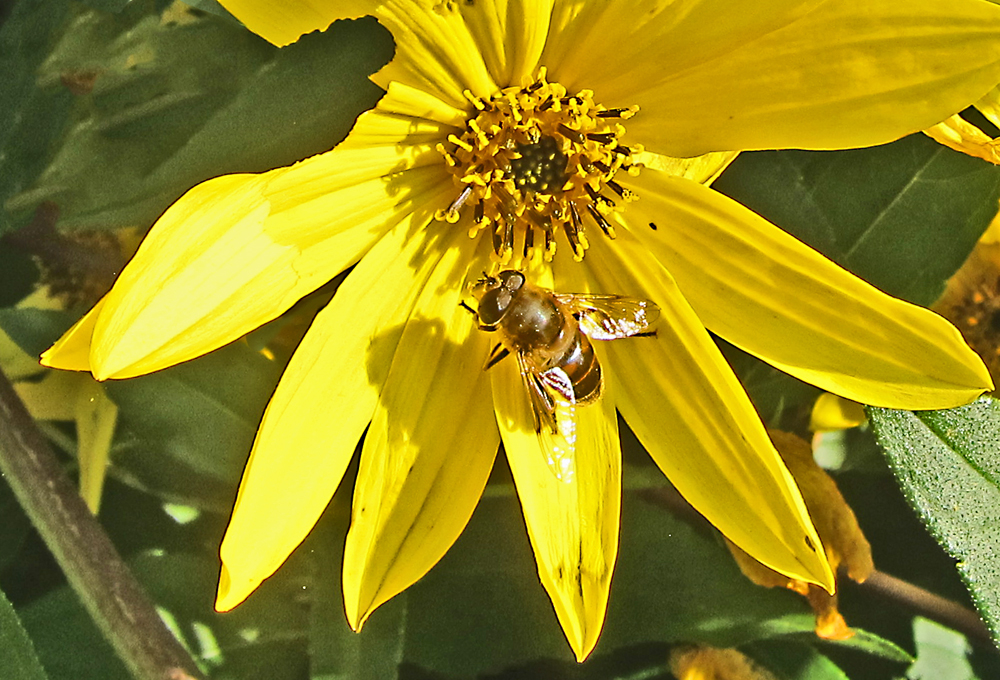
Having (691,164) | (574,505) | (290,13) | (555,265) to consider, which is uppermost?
(290,13)

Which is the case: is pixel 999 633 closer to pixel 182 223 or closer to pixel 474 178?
pixel 474 178

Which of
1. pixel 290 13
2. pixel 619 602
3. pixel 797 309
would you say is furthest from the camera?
pixel 619 602

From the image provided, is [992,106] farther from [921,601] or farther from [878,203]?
[921,601]

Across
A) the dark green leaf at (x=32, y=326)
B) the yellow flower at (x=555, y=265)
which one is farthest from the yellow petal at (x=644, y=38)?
the dark green leaf at (x=32, y=326)

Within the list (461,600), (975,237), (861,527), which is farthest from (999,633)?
(461,600)

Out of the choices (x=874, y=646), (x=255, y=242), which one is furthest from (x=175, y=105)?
(x=874, y=646)

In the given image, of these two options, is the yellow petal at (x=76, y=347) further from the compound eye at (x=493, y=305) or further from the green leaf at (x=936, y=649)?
the green leaf at (x=936, y=649)

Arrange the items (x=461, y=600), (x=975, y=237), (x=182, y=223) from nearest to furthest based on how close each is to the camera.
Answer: (x=182, y=223) → (x=975, y=237) → (x=461, y=600)
